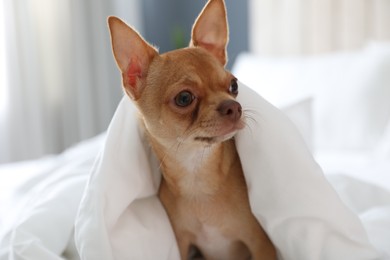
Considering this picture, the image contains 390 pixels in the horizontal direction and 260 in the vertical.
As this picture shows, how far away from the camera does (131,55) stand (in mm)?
1192

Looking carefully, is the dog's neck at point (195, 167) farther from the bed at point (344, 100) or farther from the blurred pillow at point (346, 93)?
the blurred pillow at point (346, 93)

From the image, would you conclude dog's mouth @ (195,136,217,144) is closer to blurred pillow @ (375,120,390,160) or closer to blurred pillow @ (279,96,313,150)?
blurred pillow @ (279,96,313,150)

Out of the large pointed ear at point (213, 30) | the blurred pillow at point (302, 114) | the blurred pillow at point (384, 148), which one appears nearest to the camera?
Answer: the large pointed ear at point (213, 30)

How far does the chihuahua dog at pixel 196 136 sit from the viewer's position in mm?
1119

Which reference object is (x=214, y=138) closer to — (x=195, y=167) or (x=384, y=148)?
(x=195, y=167)

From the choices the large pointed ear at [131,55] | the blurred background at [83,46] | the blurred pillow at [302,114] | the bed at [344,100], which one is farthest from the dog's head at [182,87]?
the blurred background at [83,46]

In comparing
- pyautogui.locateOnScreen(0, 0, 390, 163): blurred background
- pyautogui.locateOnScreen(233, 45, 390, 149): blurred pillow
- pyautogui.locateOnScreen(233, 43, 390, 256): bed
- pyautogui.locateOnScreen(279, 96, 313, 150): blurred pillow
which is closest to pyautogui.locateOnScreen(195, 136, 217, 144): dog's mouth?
pyautogui.locateOnScreen(279, 96, 313, 150): blurred pillow

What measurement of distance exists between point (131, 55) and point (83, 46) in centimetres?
254

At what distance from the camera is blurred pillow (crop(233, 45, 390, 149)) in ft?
7.48

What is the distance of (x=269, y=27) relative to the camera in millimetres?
3539

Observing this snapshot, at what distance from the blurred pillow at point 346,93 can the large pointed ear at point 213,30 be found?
3.38 feet

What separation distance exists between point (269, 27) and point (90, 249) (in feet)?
9.11

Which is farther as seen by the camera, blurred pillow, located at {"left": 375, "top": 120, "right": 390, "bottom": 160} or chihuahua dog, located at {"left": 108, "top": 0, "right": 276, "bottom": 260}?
blurred pillow, located at {"left": 375, "top": 120, "right": 390, "bottom": 160}

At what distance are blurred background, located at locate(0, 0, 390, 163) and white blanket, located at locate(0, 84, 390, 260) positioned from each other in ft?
6.11
